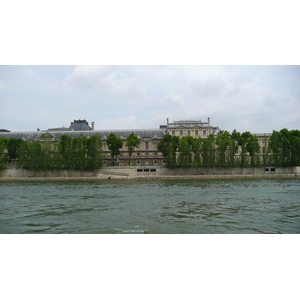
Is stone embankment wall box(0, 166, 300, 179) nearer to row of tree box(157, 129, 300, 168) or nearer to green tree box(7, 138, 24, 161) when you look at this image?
row of tree box(157, 129, 300, 168)

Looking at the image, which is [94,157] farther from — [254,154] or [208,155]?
[254,154]

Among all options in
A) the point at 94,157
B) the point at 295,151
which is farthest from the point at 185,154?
the point at 295,151

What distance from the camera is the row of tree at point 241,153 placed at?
5538 cm

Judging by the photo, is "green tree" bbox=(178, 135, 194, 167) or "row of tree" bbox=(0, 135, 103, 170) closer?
"row of tree" bbox=(0, 135, 103, 170)

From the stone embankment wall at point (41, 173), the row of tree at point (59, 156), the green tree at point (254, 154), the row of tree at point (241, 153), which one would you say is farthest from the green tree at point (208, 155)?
the stone embankment wall at point (41, 173)

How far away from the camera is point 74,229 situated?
11453 millimetres

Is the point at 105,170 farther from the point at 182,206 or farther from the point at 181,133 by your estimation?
the point at 182,206

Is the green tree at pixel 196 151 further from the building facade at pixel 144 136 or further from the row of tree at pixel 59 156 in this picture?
the row of tree at pixel 59 156

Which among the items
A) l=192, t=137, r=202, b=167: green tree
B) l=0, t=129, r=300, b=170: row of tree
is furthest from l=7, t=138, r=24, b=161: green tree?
l=192, t=137, r=202, b=167: green tree

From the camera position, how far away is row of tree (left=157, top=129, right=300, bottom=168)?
55.4 m

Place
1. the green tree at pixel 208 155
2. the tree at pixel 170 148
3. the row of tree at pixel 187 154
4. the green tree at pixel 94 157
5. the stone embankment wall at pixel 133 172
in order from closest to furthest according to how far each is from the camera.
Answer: the row of tree at pixel 187 154, the green tree at pixel 94 157, the stone embankment wall at pixel 133 172, the green tree at pixel 208 155, the tree at pixel 170 148

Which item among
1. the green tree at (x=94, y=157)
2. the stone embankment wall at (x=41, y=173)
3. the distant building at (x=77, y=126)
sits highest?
the distant building at (x=77, y=126)

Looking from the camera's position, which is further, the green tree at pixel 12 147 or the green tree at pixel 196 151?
the green tree at pixel 12 147

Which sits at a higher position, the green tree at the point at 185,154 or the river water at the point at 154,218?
the green tree at the point at 185,154
